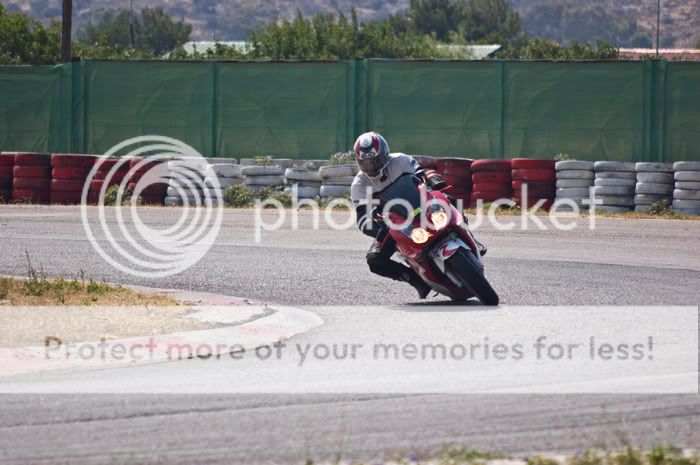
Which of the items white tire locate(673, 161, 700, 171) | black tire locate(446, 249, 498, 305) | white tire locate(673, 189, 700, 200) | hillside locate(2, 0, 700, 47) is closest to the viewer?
black tire locate(446, 249, 498, 305)

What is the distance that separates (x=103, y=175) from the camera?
78.8 ft

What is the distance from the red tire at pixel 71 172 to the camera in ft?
79.0

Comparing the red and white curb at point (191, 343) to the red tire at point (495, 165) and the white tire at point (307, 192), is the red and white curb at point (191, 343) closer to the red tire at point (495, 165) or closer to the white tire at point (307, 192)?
the red tire at point (495, 165)

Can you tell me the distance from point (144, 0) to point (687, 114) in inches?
5913

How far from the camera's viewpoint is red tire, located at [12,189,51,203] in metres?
24.3

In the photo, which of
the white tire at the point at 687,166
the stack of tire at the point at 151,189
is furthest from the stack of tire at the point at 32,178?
the white tire at the point at 687,166

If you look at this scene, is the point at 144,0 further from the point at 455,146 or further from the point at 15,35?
the point at 455,146

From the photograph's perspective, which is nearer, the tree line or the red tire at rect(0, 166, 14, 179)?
the red tire at rect(0, 166, 14, 179)

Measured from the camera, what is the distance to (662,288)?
11.9m

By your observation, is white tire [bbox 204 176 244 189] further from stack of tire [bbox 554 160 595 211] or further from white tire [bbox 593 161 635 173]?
white tire [bbox 593 161 635 173]

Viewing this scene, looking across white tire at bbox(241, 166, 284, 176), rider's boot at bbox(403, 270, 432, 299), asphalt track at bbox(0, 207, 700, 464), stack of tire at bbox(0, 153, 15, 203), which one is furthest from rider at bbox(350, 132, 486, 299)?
stack of tire at bbox(0, 153, 15, 203)

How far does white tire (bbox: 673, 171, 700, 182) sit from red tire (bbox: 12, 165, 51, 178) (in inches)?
475

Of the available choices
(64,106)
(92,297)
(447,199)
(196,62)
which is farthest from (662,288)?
(64,106)

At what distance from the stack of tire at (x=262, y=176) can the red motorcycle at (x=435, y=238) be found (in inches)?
517
